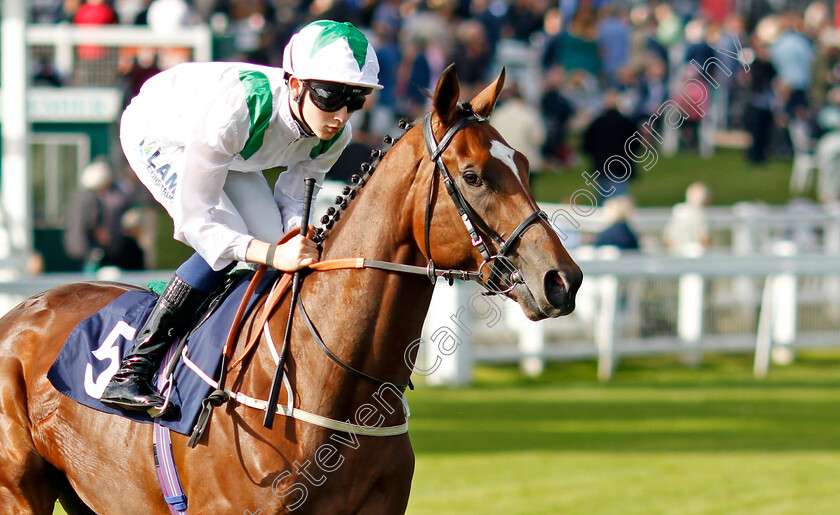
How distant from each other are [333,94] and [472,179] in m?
0.53

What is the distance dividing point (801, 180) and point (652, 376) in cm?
897

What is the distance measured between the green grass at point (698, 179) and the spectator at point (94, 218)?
619cm

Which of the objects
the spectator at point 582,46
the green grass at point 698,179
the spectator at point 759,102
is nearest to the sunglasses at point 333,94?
the green grass at point 698,179

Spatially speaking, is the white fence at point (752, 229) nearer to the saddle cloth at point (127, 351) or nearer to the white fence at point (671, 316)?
the white fence at point (671, 316)

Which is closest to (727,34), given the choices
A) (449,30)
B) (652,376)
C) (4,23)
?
(449,30)

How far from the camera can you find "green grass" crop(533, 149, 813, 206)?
15.4m

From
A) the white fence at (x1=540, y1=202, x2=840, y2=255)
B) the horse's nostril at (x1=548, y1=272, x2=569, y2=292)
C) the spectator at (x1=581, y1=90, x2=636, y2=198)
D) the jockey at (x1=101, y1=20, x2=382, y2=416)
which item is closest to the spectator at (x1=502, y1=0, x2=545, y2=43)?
the spectator at (x1=581, y1=90, x2=636, y2=198)

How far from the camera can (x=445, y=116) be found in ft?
9.97

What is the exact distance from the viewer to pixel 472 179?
116 inches

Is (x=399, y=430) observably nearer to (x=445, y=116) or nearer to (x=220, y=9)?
(x=445, y=116)

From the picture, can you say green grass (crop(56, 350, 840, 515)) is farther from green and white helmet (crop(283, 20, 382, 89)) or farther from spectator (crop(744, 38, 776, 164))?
spectator (crop(744, 38, 776, 164))

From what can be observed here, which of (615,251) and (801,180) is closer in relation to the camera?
(615,251)

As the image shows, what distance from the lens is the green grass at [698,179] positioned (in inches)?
607

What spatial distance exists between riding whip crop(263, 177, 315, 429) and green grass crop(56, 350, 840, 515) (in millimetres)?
2898
